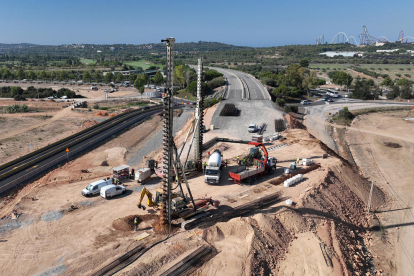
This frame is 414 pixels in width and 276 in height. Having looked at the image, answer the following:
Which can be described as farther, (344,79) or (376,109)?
(344,79)

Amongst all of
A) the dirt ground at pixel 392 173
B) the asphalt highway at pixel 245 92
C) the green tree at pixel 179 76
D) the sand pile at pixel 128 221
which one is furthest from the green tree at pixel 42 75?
the sand pile at pixel 128 221

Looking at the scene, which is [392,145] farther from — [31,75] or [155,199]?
[31,75]

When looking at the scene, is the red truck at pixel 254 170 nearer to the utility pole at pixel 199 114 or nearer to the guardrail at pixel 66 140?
the utility pole at pixel 199 114

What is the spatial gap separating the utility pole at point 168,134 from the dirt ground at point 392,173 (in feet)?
67.2

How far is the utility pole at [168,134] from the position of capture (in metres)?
23.5

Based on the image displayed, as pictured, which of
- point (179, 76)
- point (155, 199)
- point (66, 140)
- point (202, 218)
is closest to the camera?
point (202, 218)

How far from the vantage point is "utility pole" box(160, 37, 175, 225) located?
2348 centimetres

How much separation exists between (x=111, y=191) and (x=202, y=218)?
10.6 metres

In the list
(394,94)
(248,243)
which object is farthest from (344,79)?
(248,243)

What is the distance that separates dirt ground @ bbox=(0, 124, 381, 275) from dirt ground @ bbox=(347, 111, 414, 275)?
7.72ft

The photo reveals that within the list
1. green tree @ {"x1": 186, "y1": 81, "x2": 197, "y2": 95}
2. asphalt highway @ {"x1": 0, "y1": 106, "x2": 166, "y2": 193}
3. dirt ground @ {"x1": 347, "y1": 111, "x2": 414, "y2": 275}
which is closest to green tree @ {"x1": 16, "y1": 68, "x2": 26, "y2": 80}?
green tree @ {"x1": 186, "y1": 81, "x2": 197, "y2": 95}

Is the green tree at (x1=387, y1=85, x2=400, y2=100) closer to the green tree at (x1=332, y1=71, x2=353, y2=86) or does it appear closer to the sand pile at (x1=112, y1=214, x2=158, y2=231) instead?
the green tree at (x1=332, y1=71, x2=353, y2=86)

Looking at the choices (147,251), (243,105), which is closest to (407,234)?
(147,251)

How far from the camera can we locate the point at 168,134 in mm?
24438
